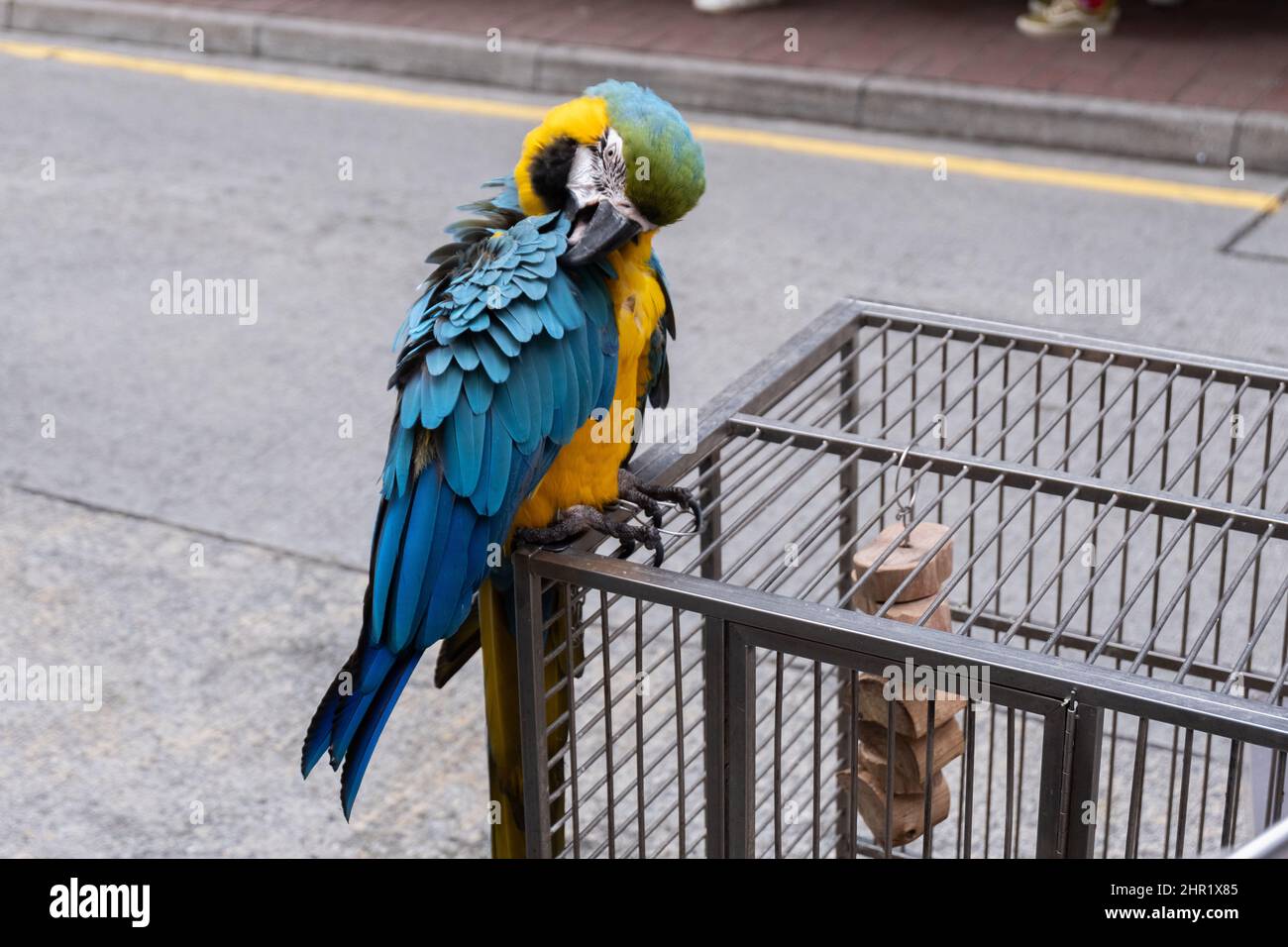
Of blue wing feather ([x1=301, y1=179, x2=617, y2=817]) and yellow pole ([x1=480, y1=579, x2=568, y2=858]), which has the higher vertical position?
Answer: blue wing feather ([x1=301, y1=179, x2=617, y2=817])

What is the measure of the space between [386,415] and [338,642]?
3.69 feet

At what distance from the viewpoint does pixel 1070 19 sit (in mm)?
7012

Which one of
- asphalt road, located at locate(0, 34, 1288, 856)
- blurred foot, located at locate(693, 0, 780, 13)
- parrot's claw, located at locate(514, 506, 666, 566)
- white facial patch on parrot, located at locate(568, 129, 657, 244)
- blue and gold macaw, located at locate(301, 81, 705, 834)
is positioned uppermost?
blurred foot, located at locate(693, 0, 780, 13)

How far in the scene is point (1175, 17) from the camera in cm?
721

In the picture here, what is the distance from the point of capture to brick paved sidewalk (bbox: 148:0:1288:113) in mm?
6484

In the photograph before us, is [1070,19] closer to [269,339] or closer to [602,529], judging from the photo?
[269,339]

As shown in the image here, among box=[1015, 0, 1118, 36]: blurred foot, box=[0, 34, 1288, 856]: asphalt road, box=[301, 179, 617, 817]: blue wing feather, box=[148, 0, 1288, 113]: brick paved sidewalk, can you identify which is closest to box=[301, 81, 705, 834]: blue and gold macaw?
box=[301, 179, 617, 817]: blue wing feather

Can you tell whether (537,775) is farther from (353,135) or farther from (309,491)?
(353,135)

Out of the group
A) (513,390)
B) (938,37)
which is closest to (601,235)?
(513,390)

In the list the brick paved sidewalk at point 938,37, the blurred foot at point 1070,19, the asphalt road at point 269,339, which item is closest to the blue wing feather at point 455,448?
the asphalt road at point 269,339

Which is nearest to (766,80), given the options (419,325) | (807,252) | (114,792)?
(807,252)

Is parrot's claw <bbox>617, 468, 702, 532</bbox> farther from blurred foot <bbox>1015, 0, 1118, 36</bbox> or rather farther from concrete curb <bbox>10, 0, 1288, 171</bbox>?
blurred foot <bbox>1015, 0, 1118, 36</bbox>

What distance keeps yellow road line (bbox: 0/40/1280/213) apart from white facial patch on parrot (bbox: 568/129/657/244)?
4252 millimetres

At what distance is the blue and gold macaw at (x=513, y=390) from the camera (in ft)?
5.90
